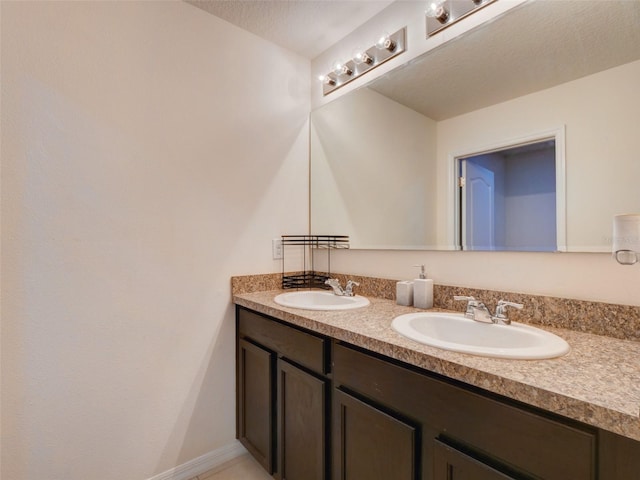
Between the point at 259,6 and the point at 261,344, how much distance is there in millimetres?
1681

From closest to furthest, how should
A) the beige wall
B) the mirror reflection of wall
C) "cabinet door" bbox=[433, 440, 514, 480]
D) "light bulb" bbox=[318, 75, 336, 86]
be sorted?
"cabinet door" bbox=[433, 440, 514, 480] → the beige wall → the mirror reflection of wall → "light bulb" bbox=[318, 75, 336, 86]

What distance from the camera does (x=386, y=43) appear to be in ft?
5.36

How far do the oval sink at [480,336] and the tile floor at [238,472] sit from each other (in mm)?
1124

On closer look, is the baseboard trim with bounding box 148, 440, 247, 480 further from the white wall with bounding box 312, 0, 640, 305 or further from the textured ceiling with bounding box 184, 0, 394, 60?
the textured ceiling with bounding box 184, 0, 394, 60

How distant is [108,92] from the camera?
4.55ft

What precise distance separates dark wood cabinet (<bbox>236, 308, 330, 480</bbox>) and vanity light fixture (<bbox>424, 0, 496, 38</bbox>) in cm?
144

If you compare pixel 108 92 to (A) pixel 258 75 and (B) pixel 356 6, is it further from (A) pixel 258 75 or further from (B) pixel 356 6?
(B) pixel 356 6

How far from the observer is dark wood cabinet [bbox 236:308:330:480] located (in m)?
1.20

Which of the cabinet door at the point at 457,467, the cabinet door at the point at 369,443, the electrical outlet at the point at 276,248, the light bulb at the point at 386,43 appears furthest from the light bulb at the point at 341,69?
the cabinet door at the point at 457,467

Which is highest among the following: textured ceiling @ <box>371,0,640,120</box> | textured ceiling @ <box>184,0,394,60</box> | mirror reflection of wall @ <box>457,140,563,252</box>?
textured ceiling @ <box>184,0,394,60</box>

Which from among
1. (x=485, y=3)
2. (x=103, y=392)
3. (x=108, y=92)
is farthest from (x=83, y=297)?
(x=485, y=3)

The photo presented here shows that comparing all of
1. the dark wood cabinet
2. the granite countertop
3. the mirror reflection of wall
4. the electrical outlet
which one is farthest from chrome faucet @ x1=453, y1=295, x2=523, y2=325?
the electrical outlet

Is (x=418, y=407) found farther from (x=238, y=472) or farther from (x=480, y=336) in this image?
(x=238, y=472)

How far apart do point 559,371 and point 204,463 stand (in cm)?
166
